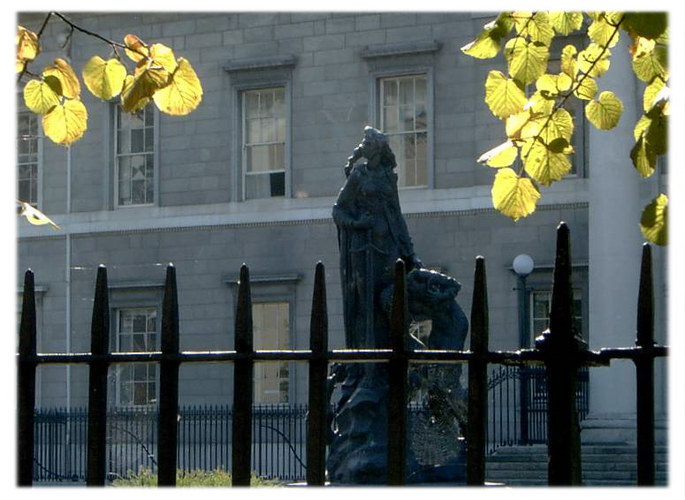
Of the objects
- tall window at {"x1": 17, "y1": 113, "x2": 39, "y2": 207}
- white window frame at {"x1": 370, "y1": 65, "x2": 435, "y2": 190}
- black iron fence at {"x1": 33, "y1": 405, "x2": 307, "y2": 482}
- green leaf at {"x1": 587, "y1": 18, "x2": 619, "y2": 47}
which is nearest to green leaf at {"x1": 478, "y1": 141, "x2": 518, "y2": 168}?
green leaf at {"x1": 587, "y1": 18, "x2": 619, "y2": 47}

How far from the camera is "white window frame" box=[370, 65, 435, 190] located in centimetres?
Result: 2809

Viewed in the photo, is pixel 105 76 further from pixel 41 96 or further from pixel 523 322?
pixel 523 322

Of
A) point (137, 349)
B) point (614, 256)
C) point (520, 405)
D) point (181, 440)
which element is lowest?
point (181, 440)

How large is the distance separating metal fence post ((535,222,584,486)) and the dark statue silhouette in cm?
1011

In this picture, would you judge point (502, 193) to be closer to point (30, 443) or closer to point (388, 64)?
point (30, 443)

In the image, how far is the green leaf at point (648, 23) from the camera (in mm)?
4398

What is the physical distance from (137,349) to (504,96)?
2554 centimetres

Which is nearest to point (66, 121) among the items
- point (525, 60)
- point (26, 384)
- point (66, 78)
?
point (66, 78)

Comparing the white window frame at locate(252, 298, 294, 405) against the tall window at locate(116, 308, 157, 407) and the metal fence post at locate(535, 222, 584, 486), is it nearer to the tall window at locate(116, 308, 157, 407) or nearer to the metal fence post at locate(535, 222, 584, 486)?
the tall window at locate(116, 308, 157, 407)

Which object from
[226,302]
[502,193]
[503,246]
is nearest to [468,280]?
[503,246]

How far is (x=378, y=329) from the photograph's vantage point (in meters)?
14.4

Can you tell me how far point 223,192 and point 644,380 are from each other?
86.3 ft

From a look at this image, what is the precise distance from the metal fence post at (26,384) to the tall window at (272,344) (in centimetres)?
2408

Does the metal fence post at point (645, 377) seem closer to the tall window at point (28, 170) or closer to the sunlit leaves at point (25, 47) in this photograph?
the sunlit leaves at point (25, 47)
